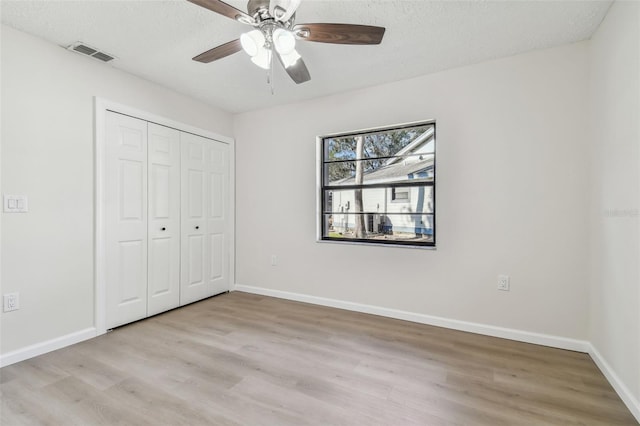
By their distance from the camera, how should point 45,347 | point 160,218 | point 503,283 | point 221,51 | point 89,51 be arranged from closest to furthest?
point 221,51, point 45,347, point 89,51, point 503,283, point 160,218

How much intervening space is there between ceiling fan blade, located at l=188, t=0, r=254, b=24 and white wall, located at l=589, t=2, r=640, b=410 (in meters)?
2.16

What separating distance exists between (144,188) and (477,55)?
11.1 feet

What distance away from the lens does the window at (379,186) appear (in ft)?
9.82

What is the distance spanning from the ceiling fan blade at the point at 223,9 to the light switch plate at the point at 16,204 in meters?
1.99

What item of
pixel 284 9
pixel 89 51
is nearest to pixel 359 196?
pixel 284 9

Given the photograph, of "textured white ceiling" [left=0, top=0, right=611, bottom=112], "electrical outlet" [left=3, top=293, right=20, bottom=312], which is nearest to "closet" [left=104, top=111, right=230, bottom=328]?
"electrical outlet" [left=3, top=293, right=20, bottom=312]

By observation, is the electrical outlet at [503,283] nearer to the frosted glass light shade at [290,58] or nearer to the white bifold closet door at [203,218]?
the frosted glass light shade at [290,58]

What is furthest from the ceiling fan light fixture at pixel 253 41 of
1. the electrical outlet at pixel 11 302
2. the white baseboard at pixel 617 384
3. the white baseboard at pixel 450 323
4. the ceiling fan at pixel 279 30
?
the white baseboard at pixel 617 384

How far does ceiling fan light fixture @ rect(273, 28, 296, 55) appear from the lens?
1593mm

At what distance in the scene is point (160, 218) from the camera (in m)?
3.14

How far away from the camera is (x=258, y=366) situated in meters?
2.10

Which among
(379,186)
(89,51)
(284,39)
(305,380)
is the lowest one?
(305,380)

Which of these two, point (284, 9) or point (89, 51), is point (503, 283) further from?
point (89, 51)

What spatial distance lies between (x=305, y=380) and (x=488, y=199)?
214cm
